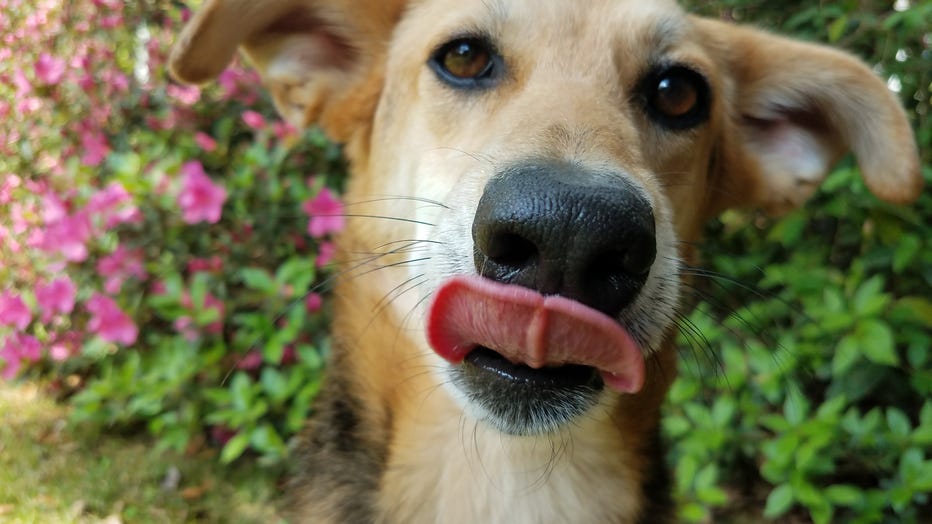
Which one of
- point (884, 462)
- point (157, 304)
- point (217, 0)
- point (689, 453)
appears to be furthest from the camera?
point (157, 304)

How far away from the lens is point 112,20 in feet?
12.0

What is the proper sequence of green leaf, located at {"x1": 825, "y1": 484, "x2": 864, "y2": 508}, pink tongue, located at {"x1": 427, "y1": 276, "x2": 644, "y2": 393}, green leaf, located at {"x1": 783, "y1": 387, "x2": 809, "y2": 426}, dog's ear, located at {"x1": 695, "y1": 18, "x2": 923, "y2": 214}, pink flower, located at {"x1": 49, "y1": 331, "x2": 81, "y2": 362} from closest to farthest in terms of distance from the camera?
pink tongue, located at {"x1": 427, "y1": 276, "x2": 644, "y2": 393} → dog's ear, located at {"x1": 695, "y1": 18, "x2": 923, "y2": 214} → green leaf, located at {"x1": 825, "y1": 484, "x2": 864, "y2": 508} → green leaf, located at {"x1": 783, "y1": 387, "x2": 809, "y2": 426} → pink flower, located at {"x1": 49, "y1": 331, "x2": 81, "y2": 362}

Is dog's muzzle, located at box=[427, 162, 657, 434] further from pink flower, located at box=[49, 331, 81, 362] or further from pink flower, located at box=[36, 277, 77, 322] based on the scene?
pink flower, located at box=[49, 331, 81, 362]

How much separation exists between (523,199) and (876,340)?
1778 millimetres

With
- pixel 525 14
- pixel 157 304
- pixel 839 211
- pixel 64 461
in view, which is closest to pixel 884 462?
→ pixel 839 211

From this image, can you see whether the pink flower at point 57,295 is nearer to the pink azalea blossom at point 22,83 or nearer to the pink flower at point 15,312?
the pink flower at point 15,312

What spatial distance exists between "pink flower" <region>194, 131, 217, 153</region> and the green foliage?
248 centimetres

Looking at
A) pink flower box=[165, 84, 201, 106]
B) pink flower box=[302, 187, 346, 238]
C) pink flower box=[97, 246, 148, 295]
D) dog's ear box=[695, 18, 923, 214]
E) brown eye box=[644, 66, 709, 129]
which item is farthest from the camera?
pink flower box=[165, 84, 201, 106]

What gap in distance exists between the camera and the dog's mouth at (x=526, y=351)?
1.20 m

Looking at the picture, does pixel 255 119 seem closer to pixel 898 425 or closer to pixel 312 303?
pixel 312 303

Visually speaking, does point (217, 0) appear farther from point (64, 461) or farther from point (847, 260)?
point (847, 260)

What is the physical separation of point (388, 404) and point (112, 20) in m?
2.93

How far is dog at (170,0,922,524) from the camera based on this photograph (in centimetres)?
128

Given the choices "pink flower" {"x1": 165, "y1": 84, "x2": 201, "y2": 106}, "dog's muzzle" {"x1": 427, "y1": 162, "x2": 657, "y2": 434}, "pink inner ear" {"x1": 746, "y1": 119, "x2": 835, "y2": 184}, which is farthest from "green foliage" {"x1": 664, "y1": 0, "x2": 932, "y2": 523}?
"pink flower" {"x1": 165, "y1": 84, "x2": 201, "y2": 106}
